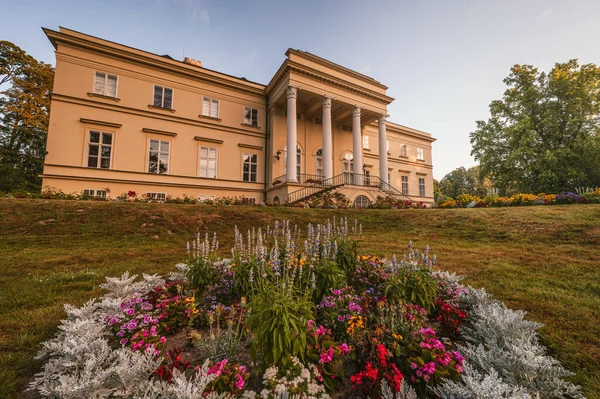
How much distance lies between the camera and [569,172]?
761 inches

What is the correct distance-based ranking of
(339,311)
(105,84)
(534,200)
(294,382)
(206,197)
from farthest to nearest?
1. (206,197)
2. (105,84)
3. (534,200)
4. (339,311)
5. (294,382)

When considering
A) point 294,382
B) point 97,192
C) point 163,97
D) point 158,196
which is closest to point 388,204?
point 158,196

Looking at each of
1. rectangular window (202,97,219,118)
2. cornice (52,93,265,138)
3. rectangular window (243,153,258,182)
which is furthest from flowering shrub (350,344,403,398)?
rectangular window (202,97,219,118)

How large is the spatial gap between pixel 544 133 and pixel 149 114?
3150cm

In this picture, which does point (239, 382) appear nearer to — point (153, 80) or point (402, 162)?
point (153, 80)

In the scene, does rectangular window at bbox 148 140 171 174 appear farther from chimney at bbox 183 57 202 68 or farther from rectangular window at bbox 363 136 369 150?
rectangular window at bbox 363 136 369 150

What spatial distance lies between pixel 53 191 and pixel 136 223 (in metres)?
8.19

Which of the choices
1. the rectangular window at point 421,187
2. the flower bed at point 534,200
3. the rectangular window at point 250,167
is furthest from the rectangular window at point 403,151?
the rectangular window at point 250,167

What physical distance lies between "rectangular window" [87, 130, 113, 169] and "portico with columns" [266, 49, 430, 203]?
31.7 feet

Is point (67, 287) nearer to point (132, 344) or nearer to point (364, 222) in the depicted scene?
point (132, 344)

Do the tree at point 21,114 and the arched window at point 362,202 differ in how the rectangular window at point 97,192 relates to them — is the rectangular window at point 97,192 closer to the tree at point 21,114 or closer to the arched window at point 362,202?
the tree at point 21,114

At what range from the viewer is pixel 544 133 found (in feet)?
71.3

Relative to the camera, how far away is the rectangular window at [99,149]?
543 inches

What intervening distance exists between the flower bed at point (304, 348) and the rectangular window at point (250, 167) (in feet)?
48.9
